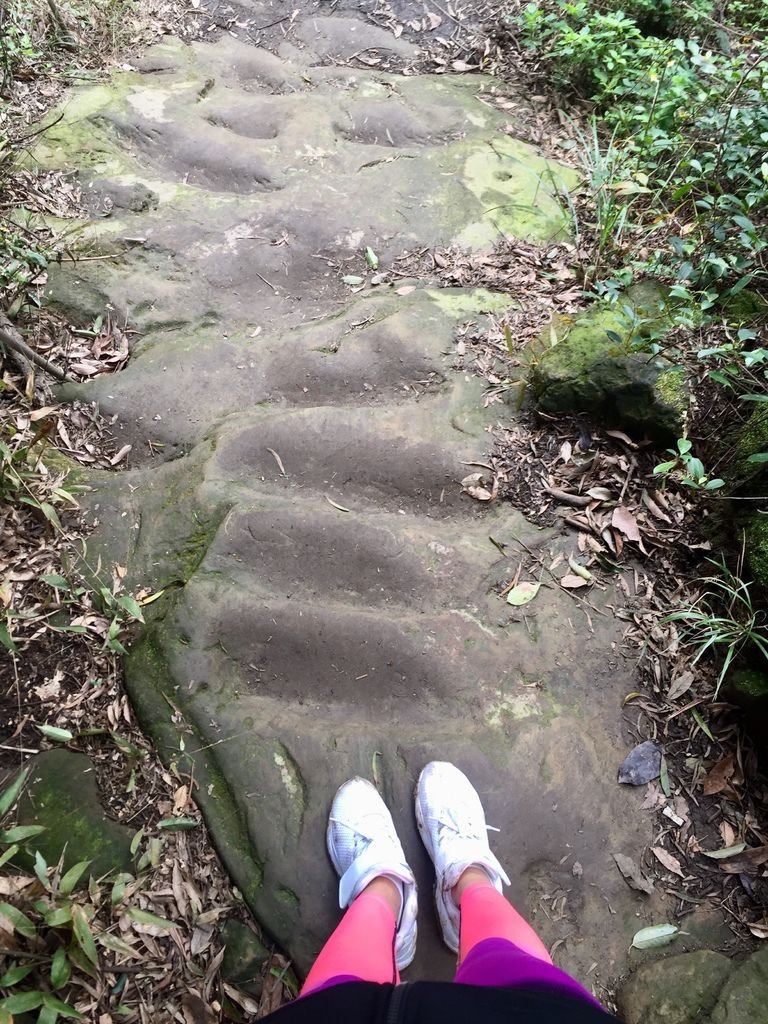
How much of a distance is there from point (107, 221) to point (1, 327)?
1.23 metres

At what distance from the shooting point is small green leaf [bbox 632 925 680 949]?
2.08m

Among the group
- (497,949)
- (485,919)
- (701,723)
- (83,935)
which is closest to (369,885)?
(485,919)

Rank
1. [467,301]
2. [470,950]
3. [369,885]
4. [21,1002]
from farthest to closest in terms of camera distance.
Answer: [467,301], [369,885], [470,950], [21,1002]

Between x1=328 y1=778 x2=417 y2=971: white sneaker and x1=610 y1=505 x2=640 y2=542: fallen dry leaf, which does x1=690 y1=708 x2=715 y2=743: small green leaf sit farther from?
x1=328 y1=778 x2=417 y2=971: white sneaker

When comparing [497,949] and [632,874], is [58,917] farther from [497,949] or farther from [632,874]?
[632,874]

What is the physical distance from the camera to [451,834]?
210 centimetres

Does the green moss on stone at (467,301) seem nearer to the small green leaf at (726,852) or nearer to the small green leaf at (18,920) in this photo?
the small green leaf at (726,852)

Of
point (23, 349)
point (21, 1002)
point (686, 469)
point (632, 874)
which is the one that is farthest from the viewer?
point (23, 349)

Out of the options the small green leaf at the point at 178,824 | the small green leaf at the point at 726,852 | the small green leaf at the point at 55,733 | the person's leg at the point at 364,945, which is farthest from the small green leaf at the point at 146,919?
the small green leaf at the point at 726,852

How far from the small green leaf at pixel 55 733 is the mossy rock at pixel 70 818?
0.05 meters

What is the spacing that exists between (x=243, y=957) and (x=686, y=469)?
2562 millimetres

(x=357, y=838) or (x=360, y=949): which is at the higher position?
(x=360, y=949)

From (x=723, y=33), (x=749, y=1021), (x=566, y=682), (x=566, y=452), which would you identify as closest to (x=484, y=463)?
(x=566, y=452)

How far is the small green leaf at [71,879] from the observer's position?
5.93 ft
